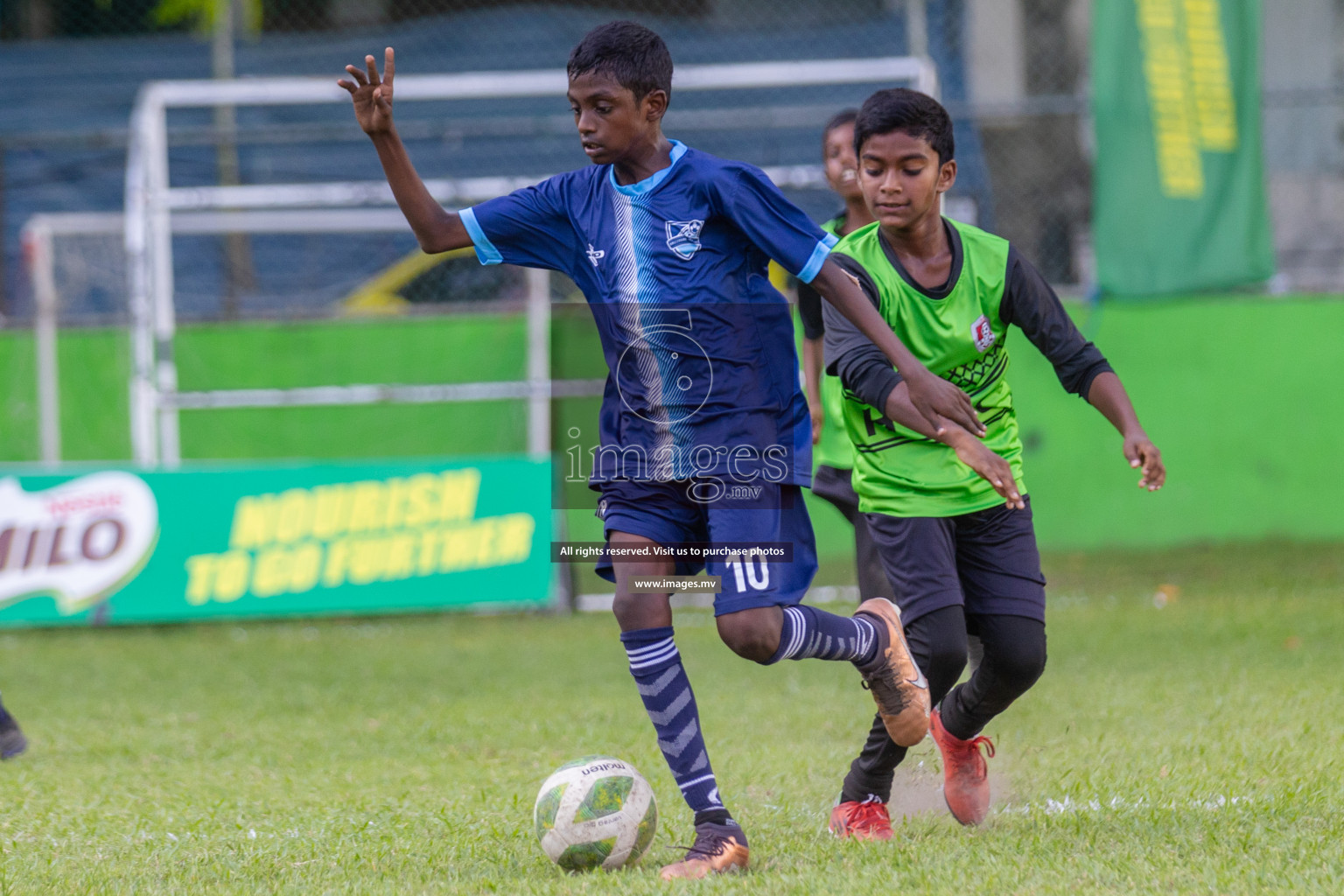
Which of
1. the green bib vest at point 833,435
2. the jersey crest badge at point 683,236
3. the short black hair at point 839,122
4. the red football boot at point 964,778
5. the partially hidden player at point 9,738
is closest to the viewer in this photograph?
the jersey crest badge at point 683,236

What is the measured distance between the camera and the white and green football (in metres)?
3.74

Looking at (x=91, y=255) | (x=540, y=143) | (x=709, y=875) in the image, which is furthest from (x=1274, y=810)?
(x=91, y=255)

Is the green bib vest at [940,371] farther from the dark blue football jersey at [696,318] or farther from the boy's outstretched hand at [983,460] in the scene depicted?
the boy's outstretched hand at [983,460]

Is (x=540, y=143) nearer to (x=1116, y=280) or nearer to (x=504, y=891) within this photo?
(x=1116, y=280)

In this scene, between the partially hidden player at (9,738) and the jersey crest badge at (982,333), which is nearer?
the jersey crest badge at (982,333)

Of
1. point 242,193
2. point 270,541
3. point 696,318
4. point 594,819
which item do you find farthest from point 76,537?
point 696,318

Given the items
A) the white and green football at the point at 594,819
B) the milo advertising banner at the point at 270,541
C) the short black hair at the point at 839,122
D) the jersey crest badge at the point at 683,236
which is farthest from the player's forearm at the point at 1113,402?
the milo advertising banner at the point at 270,541

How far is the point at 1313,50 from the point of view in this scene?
12945 millimetres

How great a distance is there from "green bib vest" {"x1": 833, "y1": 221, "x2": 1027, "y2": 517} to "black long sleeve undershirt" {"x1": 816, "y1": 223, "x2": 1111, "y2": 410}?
2cm

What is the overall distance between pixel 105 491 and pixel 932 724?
6.35 m

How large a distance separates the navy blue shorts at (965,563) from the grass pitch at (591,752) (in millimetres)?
595

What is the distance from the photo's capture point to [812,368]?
20.2 ft

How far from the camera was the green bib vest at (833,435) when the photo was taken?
5.52 meters

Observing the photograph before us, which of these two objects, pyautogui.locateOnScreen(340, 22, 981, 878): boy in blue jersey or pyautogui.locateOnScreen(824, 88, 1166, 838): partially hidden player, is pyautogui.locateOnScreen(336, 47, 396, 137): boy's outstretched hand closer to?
pyautogui.locateOnScreen(340, 22, 981, 878): boy in blue jersey
